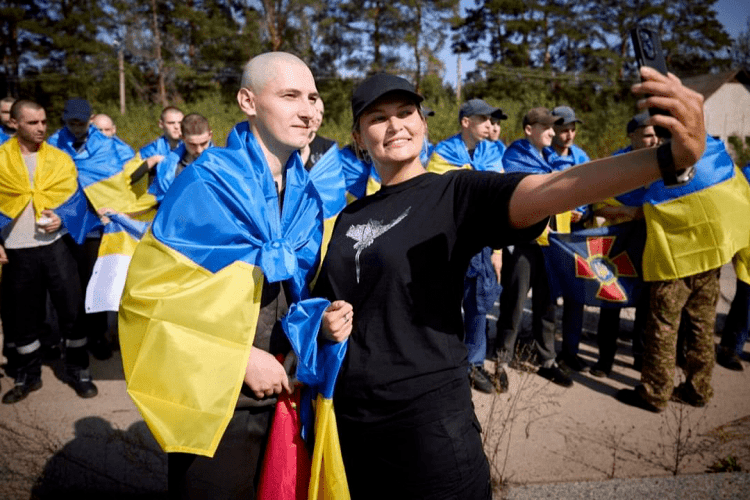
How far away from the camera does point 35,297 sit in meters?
4.38

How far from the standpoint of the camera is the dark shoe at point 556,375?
15.1ft

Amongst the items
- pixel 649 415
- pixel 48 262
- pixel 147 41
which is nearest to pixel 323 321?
pixel 649 415

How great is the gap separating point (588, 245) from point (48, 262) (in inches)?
191

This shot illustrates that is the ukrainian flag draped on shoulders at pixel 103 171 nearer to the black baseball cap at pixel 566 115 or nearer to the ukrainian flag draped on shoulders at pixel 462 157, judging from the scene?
the ukrainian flag draped on shoulders at pixel 462 157

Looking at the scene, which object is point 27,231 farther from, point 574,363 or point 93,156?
point 574,363

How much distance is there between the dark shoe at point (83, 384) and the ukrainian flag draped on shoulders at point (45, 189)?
1220 mm

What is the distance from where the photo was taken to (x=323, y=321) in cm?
172

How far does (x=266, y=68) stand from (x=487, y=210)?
1.12 metres

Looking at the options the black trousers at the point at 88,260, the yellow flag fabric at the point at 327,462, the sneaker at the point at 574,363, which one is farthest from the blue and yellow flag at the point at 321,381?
the black trousers at the point at 88,260

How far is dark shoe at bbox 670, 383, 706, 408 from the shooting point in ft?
13.5

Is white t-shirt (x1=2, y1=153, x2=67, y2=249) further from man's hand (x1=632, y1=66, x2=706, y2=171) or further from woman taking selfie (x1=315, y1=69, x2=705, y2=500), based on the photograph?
man's hand (x1=632, y1=66, x2=706, y2=171)

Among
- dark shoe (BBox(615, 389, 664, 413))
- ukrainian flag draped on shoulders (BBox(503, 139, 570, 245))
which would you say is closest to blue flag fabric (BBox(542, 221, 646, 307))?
ukrainian flag draped on shoulders (BBox(503, 139, 570, 245))

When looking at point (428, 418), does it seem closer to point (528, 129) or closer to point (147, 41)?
point (528, 129)

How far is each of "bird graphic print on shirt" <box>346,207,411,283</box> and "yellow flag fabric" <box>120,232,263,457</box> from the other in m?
0.47
